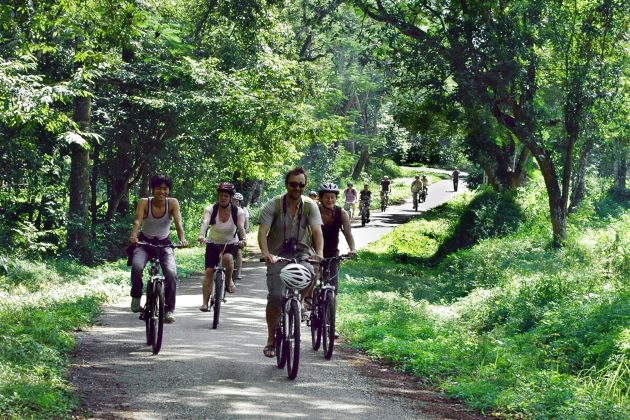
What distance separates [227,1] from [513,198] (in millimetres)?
12574

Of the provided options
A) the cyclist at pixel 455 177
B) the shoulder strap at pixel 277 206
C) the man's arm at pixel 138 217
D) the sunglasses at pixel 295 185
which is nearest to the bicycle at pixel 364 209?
the cyclist at pixel 455 177

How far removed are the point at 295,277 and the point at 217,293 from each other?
379cm

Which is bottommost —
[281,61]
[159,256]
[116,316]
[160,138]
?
[116,316]

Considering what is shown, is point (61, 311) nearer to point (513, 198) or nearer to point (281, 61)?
point (281, 61)

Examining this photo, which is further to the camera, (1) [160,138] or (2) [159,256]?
(1) [160,138]

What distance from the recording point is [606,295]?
44.5ft

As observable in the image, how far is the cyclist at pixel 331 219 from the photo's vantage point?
38.0 ft

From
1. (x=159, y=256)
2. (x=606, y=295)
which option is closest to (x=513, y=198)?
(x=606, y=295)

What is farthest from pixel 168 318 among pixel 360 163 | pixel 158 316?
pixel 360 163

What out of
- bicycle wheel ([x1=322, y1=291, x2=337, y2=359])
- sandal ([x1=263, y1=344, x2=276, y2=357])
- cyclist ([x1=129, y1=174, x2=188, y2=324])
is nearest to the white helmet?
sandal ([x1=263, y1=344, x2=276, y2=357])

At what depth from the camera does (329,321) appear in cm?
1067

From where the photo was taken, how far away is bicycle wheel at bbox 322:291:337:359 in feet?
34.8

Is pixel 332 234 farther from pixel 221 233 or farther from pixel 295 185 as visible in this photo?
pixel 295 185

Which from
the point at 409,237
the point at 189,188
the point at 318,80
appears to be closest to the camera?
the point at 189,188
